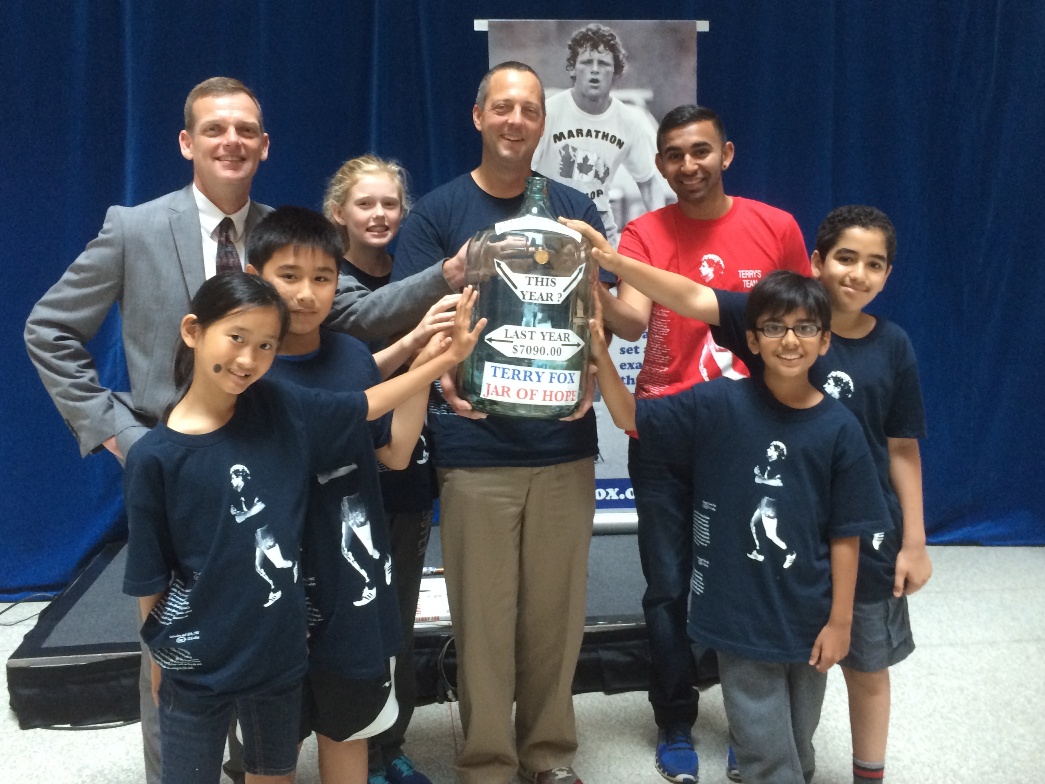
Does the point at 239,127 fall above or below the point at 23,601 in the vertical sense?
above

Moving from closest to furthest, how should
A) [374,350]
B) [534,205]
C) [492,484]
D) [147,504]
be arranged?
[147,504], [534,205], [492,484], [374,350]

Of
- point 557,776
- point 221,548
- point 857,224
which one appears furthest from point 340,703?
point 857,224

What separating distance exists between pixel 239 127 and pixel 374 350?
1.60ft

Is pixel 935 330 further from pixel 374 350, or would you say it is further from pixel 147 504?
pixel 147 504

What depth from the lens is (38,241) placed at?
275cm

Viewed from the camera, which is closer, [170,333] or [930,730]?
[170,333]

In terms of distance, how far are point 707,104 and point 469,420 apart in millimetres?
1935

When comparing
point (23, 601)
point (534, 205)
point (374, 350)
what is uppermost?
point (534, 205)

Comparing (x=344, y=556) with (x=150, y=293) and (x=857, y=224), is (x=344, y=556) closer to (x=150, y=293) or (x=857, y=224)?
(x=150, y=293)

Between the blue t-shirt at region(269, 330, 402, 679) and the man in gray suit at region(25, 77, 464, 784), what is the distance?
0.67ft

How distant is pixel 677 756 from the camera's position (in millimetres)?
1858

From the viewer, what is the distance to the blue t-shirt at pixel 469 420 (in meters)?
1.59

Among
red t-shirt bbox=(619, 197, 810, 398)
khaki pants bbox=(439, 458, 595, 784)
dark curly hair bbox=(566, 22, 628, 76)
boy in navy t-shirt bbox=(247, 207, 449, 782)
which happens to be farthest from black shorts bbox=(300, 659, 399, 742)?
dark curly hair bbox=(566, 22, 628, 76)

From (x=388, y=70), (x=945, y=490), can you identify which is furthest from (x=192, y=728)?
(x=945, y=490)
